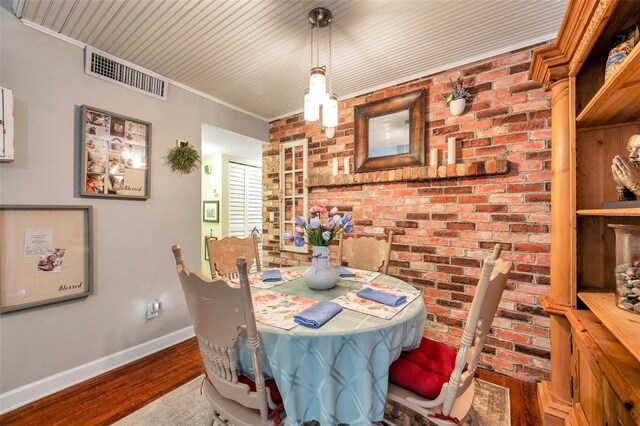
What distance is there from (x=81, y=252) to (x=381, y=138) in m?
2.63

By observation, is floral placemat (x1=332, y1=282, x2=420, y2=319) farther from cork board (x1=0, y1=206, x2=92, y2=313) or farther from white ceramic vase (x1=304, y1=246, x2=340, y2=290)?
cork board (x1=0, y1=206, x2=92, y2=313)

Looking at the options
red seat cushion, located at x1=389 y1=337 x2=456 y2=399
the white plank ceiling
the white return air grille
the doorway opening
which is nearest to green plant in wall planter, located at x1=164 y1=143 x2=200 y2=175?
the white return air grille

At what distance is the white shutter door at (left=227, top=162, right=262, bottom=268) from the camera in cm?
496

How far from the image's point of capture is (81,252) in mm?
2006

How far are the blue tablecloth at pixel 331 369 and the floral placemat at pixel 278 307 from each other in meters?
0.06

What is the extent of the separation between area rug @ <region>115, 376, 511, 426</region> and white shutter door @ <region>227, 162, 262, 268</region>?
3.02 m

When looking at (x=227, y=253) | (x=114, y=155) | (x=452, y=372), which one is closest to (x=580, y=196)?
(x=452, y=372)

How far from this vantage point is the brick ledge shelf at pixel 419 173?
205 cm

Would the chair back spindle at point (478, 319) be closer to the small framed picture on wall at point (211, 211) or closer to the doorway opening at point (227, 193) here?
the doorway opening at point (227, 193)

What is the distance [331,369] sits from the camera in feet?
3.34

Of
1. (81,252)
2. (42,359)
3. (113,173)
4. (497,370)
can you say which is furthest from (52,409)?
(497,370)

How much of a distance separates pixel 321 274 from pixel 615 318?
1253 mm

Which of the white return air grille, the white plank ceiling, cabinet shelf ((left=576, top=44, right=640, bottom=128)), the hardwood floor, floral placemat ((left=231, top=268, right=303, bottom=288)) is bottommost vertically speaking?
the hardwood floor

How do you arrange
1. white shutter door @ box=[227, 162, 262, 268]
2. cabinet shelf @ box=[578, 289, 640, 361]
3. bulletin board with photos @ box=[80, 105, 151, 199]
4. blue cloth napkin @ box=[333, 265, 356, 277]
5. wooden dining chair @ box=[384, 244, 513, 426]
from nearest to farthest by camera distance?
cabinet shelf @ box=[578, 289, 640, 361], wooden dining chair @ box=[384, 244, 513, 426], blue cloth napkin @ box=[333, 265, 356, 277], bulletin board with photos @ box=[80, 105, 151, 199], white shutter door @ box=[227, 162, 262, 268]
